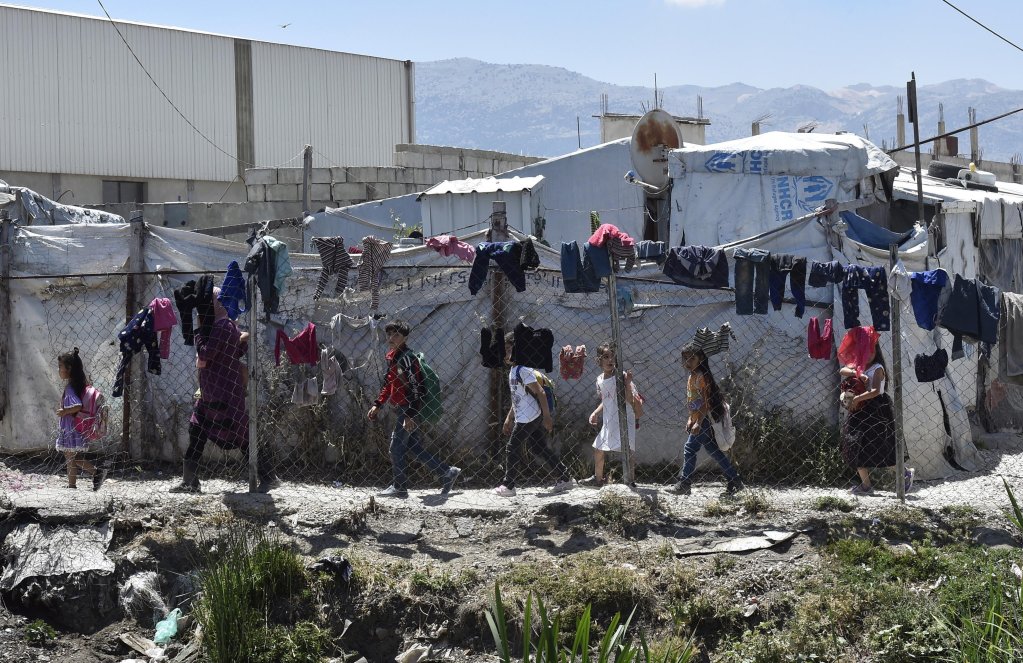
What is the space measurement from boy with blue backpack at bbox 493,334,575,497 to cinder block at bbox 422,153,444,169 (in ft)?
37.0

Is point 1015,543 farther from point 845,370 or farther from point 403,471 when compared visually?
point 403,471

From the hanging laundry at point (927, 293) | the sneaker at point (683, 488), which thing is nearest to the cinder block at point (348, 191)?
the sneaker at point (683, 488)

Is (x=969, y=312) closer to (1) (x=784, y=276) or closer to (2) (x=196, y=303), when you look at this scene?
(1) (x=784, y=276)

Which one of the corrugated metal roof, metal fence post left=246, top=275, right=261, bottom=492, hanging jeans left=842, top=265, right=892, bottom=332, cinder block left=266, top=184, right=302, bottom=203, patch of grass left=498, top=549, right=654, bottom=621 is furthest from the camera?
cinder block left=266, top=184, right=302, bottom=203

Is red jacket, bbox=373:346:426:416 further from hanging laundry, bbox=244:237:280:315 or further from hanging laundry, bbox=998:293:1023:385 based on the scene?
hanging laundry, bbox=998:293:1023:385

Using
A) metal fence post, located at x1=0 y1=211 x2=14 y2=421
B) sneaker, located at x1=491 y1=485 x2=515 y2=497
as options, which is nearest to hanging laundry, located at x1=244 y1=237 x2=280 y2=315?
sneaker, located at x1=491 y1=485 x2=515 y2=497

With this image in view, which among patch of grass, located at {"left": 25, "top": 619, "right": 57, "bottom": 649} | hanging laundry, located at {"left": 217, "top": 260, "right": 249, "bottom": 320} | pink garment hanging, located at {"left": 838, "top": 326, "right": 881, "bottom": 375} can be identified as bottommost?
patch of grass, located at {"left": 25, "top": 619, "right": 57, "bottom": 649}

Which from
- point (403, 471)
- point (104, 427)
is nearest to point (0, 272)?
point (104, 427)

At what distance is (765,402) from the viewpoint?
9281mm

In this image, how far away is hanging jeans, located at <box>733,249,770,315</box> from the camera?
8.23 meters

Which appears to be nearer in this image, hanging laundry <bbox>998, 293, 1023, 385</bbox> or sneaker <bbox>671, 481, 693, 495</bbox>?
sneaker <bbox>671, 481, 693, 495</bbox>

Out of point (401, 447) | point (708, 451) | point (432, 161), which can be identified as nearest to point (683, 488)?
point (708, 451)

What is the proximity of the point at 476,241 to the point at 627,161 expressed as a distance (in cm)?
612

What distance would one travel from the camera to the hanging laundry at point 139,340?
851cm
